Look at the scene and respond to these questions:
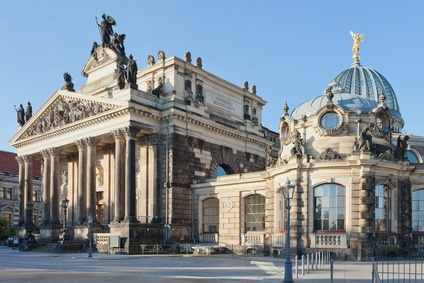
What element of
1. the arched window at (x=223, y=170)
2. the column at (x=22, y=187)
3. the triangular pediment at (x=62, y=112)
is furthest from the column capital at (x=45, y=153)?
the arched window at (x=223, y=170)

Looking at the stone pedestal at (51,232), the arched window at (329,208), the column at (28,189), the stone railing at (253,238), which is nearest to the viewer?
the arched window at (329,208)

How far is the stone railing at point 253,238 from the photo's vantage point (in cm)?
4291

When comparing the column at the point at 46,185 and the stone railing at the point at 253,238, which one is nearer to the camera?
the stone railing at the point at 253,238

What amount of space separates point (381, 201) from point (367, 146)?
4.39m

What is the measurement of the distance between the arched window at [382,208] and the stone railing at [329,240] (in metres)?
2.79

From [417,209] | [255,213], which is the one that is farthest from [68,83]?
[417,209]

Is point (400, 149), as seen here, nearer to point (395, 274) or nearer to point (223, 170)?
point (395, 274)

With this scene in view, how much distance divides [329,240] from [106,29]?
34.8 meters

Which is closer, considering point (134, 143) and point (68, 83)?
point (134, 143)

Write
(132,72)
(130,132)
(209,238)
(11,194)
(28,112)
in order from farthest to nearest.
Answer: (11,194)
(28,112)
(209,238)
(132,72)
(130,132)

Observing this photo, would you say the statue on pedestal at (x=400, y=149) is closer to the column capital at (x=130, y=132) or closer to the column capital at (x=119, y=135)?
the column capital at (x=130, y=132)

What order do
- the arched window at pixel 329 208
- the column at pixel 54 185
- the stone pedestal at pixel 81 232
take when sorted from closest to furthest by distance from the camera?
the arched window at pixel 329 208 < the stone pedestal at pixel 81 232 < the column at pixel 54 185

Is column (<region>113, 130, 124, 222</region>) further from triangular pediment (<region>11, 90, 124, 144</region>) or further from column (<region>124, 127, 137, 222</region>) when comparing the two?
triangular pediment (<region>11, 90, 124, 144</region>)

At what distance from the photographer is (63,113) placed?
5578cm
